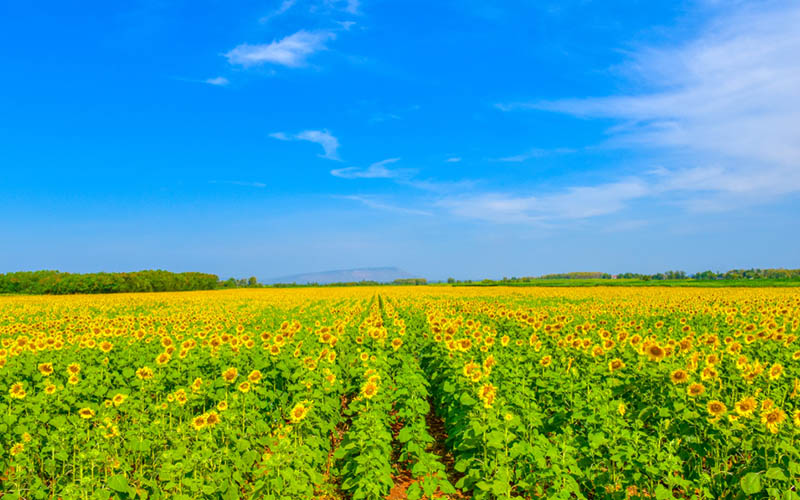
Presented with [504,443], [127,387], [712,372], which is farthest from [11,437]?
[712,372]

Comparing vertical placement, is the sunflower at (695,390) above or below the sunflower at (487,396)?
above

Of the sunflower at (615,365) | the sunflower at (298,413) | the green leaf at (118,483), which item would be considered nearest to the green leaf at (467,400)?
the sunflower at (298,413)

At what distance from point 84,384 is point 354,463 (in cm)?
554

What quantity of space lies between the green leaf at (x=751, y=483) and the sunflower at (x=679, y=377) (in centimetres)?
203

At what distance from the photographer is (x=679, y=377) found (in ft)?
20.7

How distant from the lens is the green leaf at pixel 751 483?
419 centimetres

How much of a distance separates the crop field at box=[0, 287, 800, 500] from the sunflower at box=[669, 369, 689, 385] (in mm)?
18

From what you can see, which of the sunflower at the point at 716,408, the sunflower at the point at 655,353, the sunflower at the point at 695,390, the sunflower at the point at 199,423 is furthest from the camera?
the sunflower at the point at 655,353

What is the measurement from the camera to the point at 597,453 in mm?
5574

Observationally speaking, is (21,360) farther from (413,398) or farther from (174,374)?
(413,398)

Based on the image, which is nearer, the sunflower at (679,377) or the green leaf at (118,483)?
the green leaf at (118,483)

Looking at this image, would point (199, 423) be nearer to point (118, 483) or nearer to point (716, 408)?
point (118, 483)

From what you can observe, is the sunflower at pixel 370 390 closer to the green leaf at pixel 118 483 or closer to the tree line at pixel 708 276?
the green leaf at pixel 118 483

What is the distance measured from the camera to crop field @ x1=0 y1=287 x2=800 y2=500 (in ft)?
16.6
